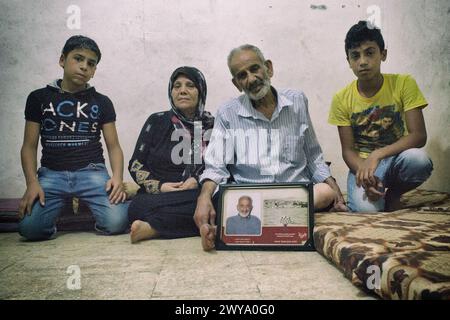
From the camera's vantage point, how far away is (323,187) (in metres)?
1.58

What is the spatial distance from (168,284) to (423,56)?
1.90 metres

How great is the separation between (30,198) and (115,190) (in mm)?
401

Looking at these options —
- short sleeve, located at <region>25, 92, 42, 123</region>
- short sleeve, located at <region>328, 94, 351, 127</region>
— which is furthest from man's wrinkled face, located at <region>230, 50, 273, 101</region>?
short sleeve, located at <region>25, 92, 42, 123</region>

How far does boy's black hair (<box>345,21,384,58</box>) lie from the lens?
185 centimetres

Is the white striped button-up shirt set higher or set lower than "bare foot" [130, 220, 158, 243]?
higher

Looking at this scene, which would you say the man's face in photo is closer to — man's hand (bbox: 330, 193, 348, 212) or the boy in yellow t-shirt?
man's hand (bbox: 330, 193, 348, 212)

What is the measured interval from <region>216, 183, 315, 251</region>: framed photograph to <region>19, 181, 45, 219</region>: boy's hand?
0.95m

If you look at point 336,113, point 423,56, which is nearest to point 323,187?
point 336,113

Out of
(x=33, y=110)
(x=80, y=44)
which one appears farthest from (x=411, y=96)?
(x=33, y=110)

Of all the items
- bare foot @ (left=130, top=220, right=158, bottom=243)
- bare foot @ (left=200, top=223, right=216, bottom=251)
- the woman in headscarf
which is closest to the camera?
bare foot @ (left=200, top=223, right=216, bottom=251)

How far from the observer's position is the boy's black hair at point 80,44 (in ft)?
6.11

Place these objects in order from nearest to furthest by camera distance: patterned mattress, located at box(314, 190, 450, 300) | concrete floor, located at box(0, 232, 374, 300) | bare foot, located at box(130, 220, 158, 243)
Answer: patterned mattress, located at box(314, 190, 450, 300)
concrete floor, located at box(0, 232, 374, 300)
bare foot, located at box(130, 220, 158, 243)

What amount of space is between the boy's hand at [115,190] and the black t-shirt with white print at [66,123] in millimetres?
181

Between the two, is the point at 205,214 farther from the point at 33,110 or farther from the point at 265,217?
the point at 33,110
